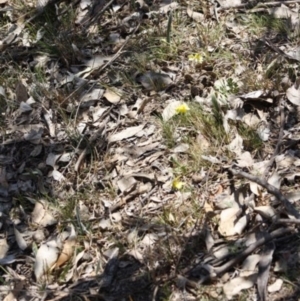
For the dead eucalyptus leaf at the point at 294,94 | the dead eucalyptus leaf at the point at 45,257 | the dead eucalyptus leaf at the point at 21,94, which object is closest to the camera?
the dead eucalyptus leaf at the point at 45,257

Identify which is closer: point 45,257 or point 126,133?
point 45,257

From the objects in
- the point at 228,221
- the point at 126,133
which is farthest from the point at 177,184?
the point at 126,133

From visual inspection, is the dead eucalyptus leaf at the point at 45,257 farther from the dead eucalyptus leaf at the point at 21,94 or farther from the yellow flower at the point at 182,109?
the dead eucalyptus leaf at the point at 21,94

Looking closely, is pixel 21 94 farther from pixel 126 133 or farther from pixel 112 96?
pixel 126 133

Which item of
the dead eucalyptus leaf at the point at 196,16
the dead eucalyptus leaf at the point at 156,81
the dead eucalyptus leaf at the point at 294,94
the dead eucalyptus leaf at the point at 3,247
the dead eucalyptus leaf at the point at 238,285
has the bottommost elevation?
the dead eucalyptus leaf at the point at 238,285

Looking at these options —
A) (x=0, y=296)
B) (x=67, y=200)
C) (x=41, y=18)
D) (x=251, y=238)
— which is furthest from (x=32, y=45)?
(x=251, y=238)

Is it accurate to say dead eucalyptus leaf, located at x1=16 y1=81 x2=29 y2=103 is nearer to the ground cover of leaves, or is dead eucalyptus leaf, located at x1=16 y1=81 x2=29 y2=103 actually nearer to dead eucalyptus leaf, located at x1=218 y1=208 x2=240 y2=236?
the ground cover of leaves

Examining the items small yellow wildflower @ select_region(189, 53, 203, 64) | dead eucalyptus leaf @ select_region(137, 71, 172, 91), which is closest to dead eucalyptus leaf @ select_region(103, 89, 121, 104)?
dead eucalyptus leaf @ select_region(137, 71, 172, 91)

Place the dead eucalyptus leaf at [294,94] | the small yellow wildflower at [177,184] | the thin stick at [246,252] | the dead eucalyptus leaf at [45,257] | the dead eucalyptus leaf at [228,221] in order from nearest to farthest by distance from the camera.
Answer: the thin stick at [246,252]
the dead eucalyptus leaf at [228,221]
the dead eucalyptus leaf at [45,257]
the small yellow wildflower at [177,184]
the dead eucalyptus leaf at [294,94]

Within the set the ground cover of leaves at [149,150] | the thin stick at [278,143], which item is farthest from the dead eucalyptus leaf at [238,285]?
the thin stick at [278,143]
